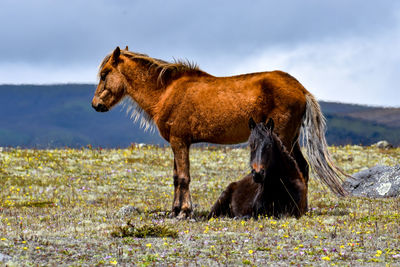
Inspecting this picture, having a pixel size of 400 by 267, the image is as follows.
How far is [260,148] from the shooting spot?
1132cm

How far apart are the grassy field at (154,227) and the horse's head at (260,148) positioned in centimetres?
124

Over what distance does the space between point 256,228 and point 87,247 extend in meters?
3.83

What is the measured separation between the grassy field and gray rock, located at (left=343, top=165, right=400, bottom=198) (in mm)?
1438

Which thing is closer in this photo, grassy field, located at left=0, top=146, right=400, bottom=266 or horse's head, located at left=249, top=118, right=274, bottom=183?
grassy field, located at left=0, top=146, right=400, bottom=266

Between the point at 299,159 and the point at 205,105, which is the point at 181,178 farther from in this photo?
the point at 299,159

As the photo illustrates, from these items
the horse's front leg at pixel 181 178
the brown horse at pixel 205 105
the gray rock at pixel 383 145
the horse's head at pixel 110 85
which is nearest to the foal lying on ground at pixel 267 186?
the horse's front leg at pixel 181 178

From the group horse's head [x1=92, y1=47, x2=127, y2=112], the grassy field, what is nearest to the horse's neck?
horse's head [x1=92, y1=47, x2=127, y2=112]

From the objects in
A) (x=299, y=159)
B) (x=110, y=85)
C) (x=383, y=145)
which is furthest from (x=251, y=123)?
(x=383, y=145)

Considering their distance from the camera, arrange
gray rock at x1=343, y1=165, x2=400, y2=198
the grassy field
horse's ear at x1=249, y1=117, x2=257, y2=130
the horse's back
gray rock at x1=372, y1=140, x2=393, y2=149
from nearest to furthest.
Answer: the grassy field → horse's ear at x1=249, y1=117, x2=257, y2=130 → the horse's back → gray rock at x1=343, y1=165, x2=400, y2=198 → gray rock at x1=372, y1=140, x2=393, y2=149

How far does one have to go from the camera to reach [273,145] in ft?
38.4

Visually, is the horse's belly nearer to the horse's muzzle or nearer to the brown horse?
the brown horse

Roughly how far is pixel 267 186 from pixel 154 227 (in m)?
3.10

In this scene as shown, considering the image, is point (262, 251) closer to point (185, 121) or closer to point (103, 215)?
point (185, 121)

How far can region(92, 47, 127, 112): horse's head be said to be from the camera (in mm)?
14688
